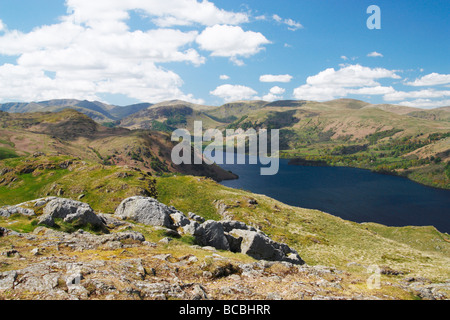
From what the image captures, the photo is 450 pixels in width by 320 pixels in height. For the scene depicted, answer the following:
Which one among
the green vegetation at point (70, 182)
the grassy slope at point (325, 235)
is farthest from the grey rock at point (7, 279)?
the green vegetation at point (70, 182)

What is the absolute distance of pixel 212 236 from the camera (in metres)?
35.3

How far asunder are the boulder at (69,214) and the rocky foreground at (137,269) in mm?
114

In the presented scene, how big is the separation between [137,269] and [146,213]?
70.0 feet

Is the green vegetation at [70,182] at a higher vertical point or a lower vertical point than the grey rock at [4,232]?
lower

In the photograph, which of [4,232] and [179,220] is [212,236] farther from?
[4,232]

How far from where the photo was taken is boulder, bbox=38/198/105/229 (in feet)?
100

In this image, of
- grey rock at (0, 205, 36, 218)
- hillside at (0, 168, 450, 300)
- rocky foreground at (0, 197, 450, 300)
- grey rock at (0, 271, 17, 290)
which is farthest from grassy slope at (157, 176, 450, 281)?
grey rock at (0, 271, 17, 290)

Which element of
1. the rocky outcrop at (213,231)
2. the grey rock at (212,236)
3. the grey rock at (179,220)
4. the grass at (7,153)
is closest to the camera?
the grey rock at (212,236)

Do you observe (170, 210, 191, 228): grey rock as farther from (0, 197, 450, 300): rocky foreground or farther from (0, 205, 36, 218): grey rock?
(0, 205, 36, 218): grey rock

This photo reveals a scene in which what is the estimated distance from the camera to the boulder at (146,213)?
39406mm

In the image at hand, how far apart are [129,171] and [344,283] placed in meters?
87.7

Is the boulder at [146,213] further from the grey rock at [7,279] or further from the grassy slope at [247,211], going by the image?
the grassy slope at [247,211]
